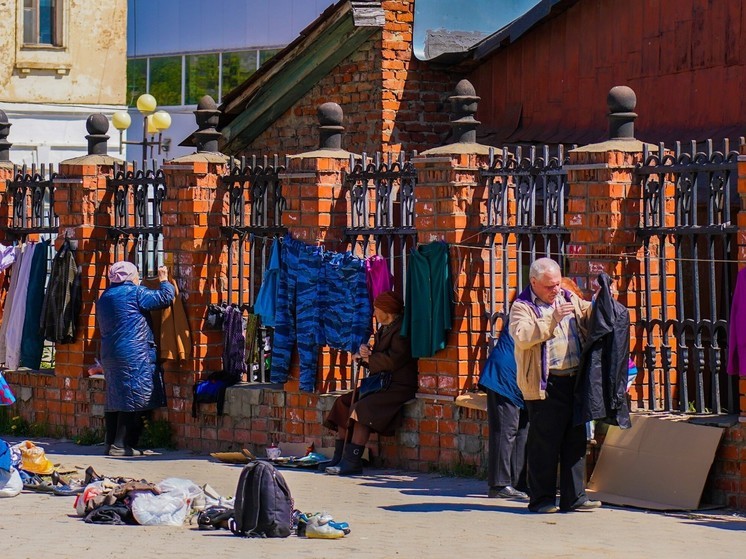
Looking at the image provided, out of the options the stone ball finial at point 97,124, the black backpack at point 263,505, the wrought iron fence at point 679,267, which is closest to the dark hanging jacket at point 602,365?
the wrought iron fence at point 679,267

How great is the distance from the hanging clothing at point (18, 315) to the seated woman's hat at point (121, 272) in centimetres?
173

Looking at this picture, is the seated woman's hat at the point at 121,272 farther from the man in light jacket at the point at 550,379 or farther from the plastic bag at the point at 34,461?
the man in light jacket at the point at 550,379

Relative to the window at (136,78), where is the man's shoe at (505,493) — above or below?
below

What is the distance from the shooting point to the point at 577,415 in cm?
949

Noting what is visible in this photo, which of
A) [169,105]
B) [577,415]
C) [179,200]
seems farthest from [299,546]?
[169,105]

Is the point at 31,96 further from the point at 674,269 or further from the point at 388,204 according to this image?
the point at 674,269

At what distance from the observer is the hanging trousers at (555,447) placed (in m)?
9.60

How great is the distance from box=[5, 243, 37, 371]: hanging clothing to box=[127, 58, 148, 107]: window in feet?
69.9

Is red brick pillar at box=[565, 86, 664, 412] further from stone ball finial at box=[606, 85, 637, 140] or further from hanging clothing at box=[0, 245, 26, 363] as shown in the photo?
hanging clothing at box=[0, 245, 26, 363]

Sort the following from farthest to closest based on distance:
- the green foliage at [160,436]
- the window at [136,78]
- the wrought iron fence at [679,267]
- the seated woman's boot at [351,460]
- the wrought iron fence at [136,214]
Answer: the window at [136,78]
the wrought iron fence at [136,214]
the green foliage at [160,436]
the seated woman's boot at [351,460]
the wrought iron fence at [679,267]

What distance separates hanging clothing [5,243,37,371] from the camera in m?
14.4

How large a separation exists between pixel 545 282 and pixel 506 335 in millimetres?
1160

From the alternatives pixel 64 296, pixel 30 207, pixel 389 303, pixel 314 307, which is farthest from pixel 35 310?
pixel 389 303

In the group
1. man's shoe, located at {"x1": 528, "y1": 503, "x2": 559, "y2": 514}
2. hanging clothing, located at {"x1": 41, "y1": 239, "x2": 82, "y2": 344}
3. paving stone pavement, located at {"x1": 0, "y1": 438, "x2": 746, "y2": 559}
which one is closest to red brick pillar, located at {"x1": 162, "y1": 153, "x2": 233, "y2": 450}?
hanging clothing, located at {"x1": 41, "y1": 239, "x2": 82, "y2": 344}
